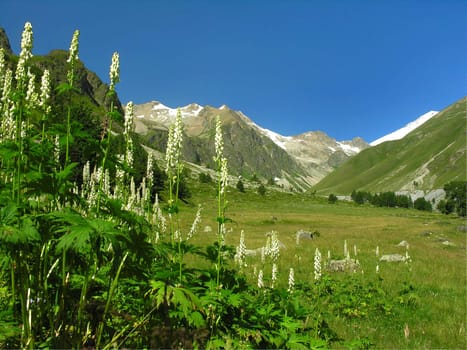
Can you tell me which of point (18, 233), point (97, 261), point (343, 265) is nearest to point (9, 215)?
point (18, 233)

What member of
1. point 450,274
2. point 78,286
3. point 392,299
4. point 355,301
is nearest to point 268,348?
point 78,286

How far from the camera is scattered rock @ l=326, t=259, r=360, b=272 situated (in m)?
19.7

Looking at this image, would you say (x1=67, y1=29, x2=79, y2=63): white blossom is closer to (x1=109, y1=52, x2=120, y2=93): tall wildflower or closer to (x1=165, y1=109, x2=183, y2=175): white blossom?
(x1=109, y1=52, x2=120, y2=93): tall wildflower

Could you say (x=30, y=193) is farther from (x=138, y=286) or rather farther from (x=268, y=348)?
(x=268, y=348)

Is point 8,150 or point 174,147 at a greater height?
point 174,147

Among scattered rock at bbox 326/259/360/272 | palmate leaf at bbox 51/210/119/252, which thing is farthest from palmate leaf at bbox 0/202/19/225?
scattered rock at bbox 326/259/360/272

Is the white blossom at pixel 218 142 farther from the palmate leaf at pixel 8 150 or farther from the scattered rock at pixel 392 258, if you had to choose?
the scattered rock at pixel 392 258

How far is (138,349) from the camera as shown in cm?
433

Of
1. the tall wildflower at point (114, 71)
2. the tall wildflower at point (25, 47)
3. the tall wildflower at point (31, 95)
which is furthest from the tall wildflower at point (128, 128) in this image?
the tall wildflower at point (25, 47)

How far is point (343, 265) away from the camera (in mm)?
20281

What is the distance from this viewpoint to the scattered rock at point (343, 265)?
1973 centimetres

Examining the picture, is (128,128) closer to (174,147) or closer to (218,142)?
(174,147)

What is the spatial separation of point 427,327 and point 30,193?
11698 mm

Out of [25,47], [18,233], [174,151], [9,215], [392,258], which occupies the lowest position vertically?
[392,258]
